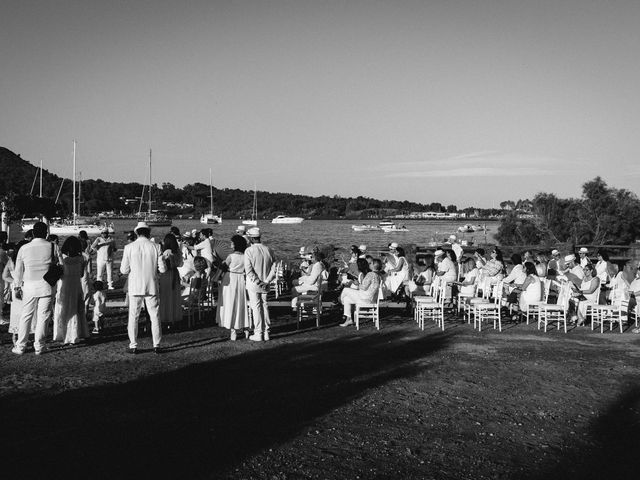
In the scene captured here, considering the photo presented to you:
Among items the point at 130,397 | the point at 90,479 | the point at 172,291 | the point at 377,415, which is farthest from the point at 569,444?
the point at 172,291

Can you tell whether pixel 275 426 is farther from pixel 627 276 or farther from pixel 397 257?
pixel 627 276

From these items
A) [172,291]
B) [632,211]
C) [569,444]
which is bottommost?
[569,444]

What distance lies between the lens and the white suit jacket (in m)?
8.27

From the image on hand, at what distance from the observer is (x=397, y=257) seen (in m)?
13.8

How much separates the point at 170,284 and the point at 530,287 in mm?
6769

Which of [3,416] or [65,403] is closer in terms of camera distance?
[3,416]

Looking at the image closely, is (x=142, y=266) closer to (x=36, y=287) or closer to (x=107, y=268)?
(x=36, y=287)

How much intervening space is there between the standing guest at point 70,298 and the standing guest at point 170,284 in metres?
1.38

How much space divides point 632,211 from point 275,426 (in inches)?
1094

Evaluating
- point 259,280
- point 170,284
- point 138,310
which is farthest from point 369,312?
point 138,310

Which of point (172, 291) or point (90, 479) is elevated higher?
point (172, 291)

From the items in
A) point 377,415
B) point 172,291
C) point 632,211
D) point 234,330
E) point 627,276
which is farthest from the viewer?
point 632,211

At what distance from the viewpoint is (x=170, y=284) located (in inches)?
411

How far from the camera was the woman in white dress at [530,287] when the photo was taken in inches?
453
